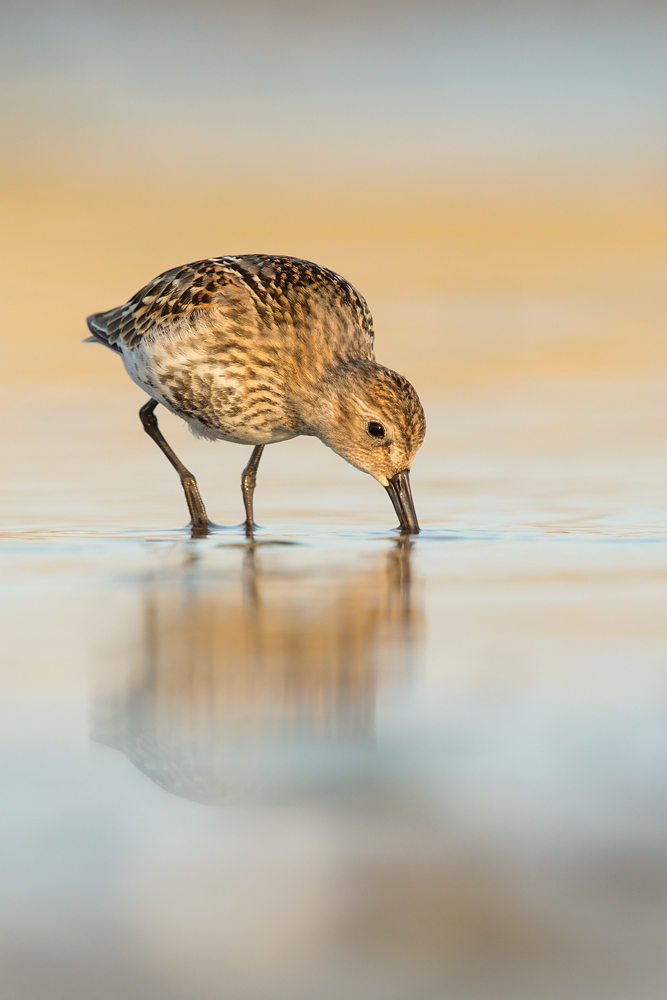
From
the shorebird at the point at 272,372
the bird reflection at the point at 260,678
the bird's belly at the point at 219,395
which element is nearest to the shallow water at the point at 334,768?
the bird reflection at the point at 260,678

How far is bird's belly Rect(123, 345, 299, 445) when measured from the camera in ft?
22.5

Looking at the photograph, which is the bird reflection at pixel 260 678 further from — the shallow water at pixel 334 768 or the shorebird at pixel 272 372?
the shorebird at pixel 272 372

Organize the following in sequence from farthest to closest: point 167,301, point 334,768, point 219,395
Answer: point 167,301 → point 219,395 → point 334,768

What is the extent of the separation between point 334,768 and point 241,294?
495 centimetres

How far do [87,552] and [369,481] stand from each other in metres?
3.44

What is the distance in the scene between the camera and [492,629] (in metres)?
3.96

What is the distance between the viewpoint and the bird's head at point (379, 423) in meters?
6.55

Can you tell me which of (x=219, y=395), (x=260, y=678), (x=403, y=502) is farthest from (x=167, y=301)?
(x=260, y=678)

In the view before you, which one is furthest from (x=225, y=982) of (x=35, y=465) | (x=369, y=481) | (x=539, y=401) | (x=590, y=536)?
(x=539, y=401)

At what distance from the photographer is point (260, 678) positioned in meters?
3.26

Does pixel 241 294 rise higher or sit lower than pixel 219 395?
higher

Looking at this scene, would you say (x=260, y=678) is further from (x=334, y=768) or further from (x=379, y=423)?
(x=379, y=423)

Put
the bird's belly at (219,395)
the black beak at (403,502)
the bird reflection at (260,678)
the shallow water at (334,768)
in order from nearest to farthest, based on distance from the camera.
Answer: the shallow water at (334,768), the bird reflection at (260,678), the black beak at (403,502), the bird's belly at (219,395)

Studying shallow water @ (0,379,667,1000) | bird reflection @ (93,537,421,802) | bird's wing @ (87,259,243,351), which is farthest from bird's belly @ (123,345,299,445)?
bird reflection @ (93,537,421,802)
